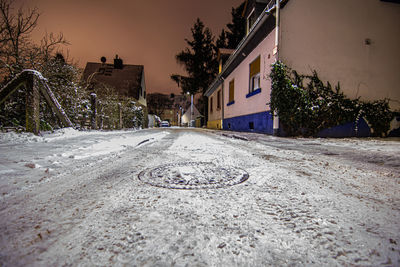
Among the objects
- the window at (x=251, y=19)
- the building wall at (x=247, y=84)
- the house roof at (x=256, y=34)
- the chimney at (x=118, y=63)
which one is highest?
the chimney at (x=118, y=63)

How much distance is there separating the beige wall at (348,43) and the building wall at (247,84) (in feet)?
2.31

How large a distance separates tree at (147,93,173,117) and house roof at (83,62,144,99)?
22.2 meters

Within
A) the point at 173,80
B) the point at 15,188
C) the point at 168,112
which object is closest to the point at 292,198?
the point at 15,188

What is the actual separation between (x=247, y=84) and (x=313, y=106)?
11.5 ft

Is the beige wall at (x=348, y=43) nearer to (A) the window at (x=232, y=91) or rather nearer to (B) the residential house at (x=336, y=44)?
(B) the residential house at (x=336, y=44)

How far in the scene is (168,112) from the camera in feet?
177

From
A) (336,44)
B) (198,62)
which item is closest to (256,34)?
(336,44)

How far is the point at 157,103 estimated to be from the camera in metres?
47.4

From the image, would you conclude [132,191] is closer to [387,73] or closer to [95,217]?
[95,217]

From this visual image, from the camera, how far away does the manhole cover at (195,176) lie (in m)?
1.10

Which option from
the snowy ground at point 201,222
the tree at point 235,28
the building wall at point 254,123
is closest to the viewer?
the snowy ground at point 201,222

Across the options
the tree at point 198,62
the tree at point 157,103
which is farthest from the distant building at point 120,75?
the tree at point 157,103

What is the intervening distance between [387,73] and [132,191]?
27.9 feet

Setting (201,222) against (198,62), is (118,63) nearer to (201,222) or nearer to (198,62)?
(198,62)
